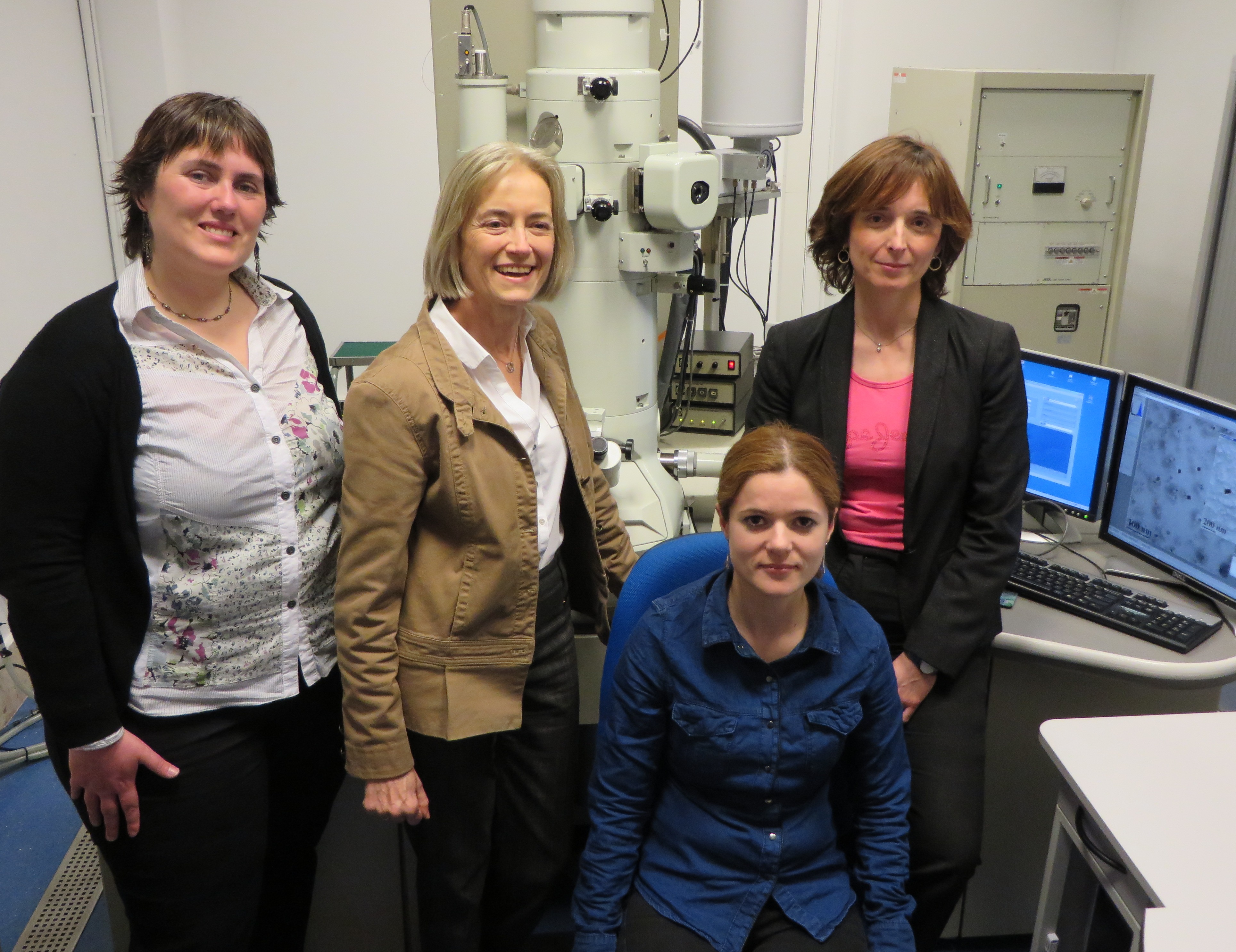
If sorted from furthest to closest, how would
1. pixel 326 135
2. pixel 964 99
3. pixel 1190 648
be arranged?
pixel 326 135 → pixel 964 99 → pixel 1190 648

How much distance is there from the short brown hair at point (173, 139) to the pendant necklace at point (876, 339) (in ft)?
2.89

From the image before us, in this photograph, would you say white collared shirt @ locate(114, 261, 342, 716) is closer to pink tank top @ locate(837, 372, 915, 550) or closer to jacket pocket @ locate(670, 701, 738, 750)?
jacket pocket @ locate(670, 701, 738, 750)

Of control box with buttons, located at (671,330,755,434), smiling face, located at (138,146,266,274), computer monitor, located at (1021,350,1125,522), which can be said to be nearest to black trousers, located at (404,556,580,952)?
smiling face, located at (138,146,266,274)

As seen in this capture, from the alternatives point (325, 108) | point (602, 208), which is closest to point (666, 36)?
point (602, 208)

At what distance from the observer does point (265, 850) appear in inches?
54.0

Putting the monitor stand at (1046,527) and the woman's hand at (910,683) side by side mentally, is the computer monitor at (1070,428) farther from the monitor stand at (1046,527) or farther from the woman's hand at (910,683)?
the woman's hand at (910,683)

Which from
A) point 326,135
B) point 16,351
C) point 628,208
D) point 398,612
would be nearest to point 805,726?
point 398,612

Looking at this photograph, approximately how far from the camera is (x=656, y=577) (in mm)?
1439

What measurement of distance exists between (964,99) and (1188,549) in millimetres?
1926

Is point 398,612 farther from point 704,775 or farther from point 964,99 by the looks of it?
point 964,99

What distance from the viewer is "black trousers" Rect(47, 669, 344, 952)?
4.07 feet

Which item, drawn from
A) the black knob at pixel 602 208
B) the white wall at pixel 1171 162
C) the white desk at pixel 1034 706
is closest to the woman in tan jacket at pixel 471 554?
the black knob at pixel 602 208

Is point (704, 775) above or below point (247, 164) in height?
below

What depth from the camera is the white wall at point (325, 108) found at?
11.6ft
